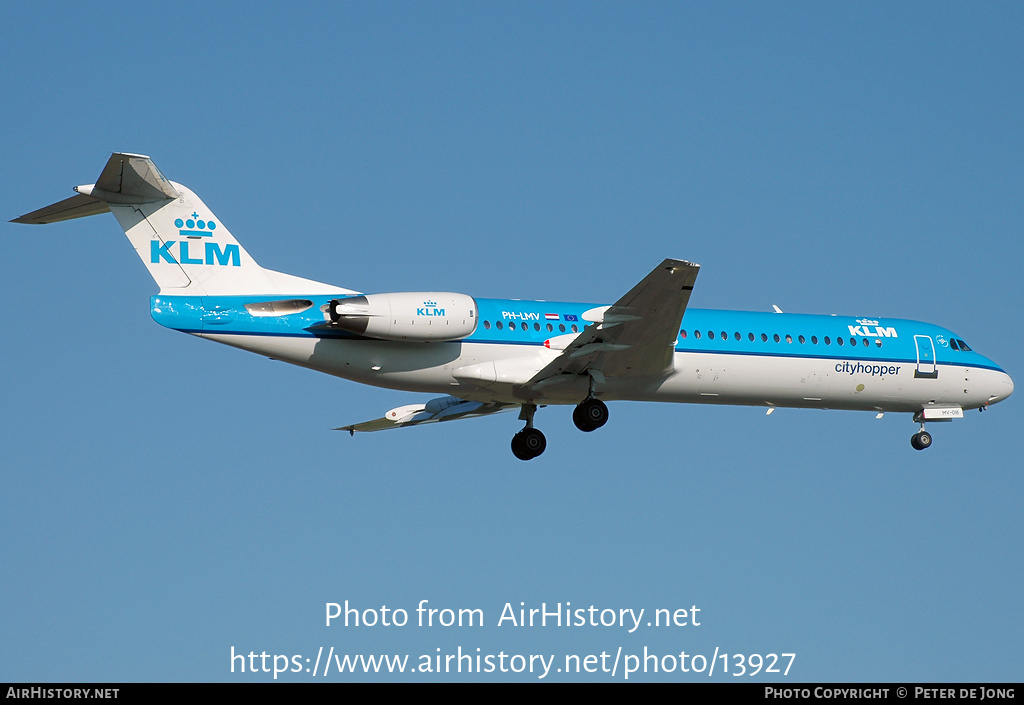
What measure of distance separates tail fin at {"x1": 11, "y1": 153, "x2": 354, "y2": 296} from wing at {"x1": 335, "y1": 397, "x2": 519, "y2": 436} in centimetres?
588

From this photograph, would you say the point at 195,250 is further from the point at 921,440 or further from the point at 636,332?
the point at 921,440

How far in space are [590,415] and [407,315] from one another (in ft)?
14.6

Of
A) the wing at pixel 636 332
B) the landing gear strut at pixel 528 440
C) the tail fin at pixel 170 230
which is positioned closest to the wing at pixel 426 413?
the landing gear strut at pixel 528 440

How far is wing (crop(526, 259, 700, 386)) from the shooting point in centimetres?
2258

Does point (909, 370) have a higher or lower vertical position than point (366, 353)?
higher

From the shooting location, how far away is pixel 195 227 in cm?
2261

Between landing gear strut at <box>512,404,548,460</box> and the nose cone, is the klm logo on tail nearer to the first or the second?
Answer: landing gear strut at <box>512,404,548,460</box>

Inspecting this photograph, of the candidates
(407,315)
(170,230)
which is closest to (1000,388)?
(407,315)

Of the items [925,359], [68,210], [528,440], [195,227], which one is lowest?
[528,440]

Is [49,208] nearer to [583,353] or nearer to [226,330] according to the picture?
[226,330]

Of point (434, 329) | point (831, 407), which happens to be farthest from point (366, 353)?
point (831, 407)

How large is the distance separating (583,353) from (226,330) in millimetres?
6652

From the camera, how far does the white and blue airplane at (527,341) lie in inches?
871
